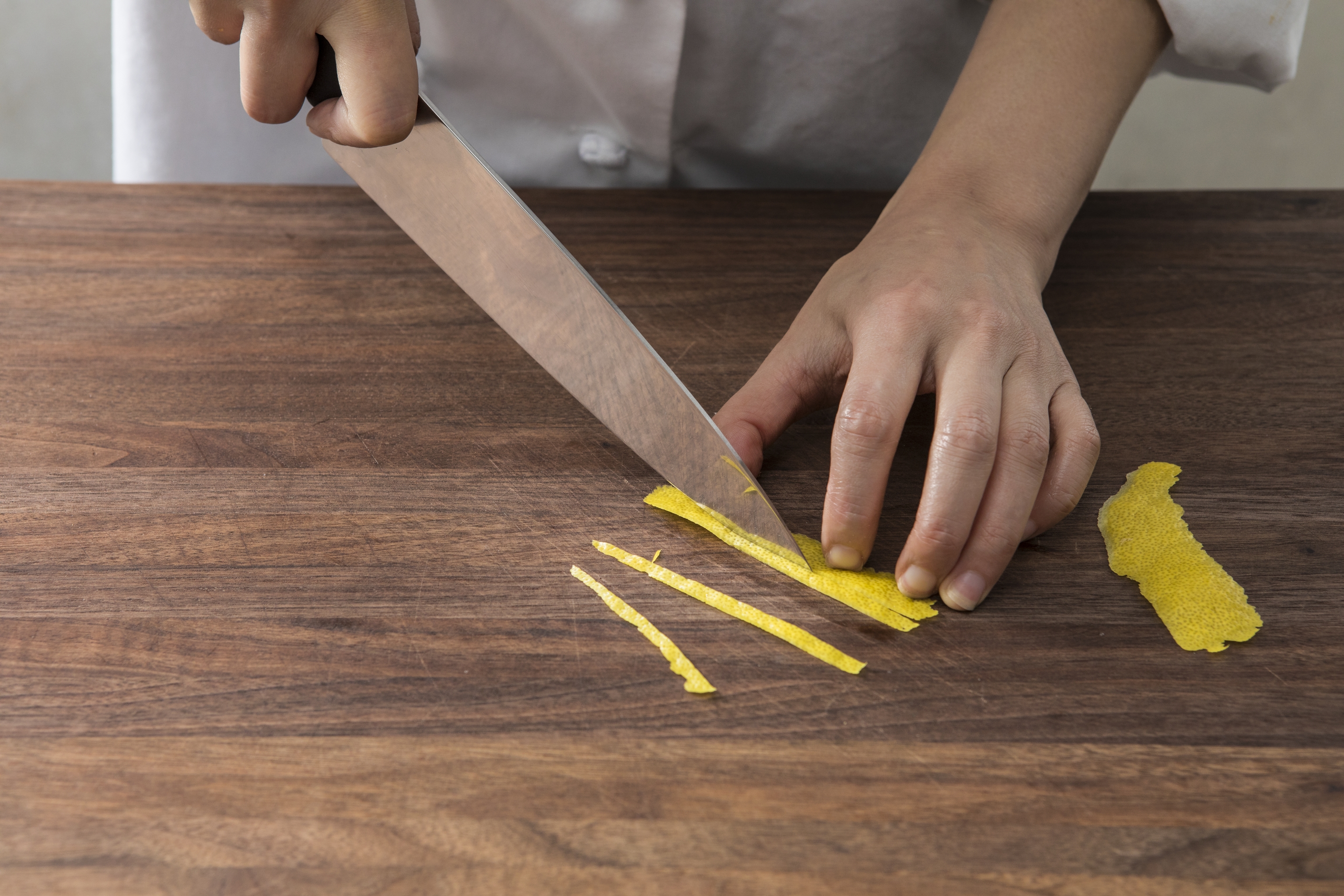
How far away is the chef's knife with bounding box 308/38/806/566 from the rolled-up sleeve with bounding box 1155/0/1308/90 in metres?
0.68

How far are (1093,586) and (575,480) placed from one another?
408 millimetres

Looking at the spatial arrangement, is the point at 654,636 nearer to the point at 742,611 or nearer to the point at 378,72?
the point at 742,611

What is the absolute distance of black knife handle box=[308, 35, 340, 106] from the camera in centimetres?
75

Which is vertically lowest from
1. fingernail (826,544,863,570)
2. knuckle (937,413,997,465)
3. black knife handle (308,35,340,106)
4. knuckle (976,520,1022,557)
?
fingernail (826,544,863,570)

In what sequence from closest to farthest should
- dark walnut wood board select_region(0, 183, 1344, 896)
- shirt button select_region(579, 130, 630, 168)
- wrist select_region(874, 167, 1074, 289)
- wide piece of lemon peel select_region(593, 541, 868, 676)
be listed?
dark walnut wood board select_region(0, 183, 1344, 896) < wide piece of lemon peel select_region(593, 541, 868, 676) < wrist select_region(874, 167, 1074, 289) < shirt button select_region(579, 130, 630, 168)

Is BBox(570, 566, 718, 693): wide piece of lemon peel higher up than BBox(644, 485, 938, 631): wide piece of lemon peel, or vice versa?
BBox(644, 485, 938, 631): wide piece of lemon peel

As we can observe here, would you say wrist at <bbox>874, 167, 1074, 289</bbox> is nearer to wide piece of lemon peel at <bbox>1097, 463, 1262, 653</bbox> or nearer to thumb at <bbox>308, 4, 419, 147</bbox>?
wide piece of lemon peel at <bbox>1097, 463, 1262, 653</bbox>

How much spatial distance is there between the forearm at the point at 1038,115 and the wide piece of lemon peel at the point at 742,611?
0.42m

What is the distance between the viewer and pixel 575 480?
0.80 metres

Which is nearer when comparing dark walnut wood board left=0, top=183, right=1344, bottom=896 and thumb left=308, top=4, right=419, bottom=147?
dark walnut wood board left=0, top=183, right=1344, bottom=896

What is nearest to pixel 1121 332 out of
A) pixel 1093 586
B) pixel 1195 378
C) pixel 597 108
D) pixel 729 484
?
pixel 1195 378

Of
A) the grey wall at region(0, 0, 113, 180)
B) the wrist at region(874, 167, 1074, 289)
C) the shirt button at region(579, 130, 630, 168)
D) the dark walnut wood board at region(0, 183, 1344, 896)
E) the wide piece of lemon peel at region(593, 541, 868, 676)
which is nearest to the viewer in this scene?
the dark walnut wood board at region(0, 183, 1344, 896)

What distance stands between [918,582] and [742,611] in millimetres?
127

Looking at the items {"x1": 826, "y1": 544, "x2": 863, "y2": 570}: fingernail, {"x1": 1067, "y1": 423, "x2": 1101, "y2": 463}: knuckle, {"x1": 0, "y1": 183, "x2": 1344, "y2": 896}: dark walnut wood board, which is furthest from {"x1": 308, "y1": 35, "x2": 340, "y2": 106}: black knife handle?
{"x1": 1067, "y1": 423, "x2": 1101, "y2": 463}: knuckle
